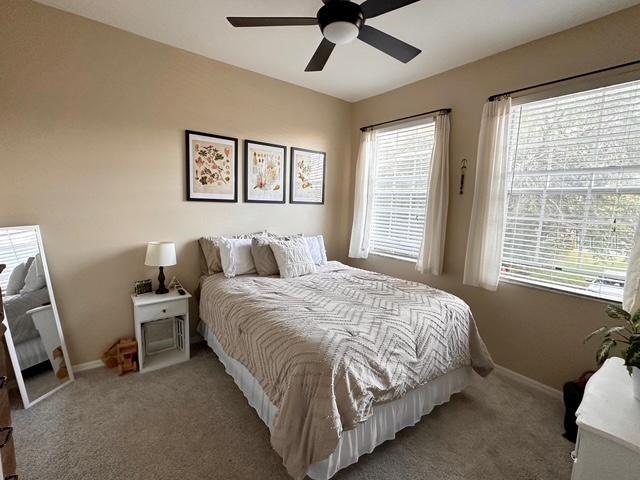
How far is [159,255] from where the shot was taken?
249 centimetres

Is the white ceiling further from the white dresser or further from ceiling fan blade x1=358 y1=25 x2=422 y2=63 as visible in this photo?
the white dresser

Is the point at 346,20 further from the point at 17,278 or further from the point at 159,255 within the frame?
the point at 17,278

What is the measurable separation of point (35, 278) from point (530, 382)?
3961mm

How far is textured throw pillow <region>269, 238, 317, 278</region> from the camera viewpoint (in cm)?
277

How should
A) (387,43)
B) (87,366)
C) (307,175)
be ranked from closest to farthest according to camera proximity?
(387,43), (87,366), (307,175)

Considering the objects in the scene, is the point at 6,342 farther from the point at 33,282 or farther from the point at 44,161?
the point at 44,161

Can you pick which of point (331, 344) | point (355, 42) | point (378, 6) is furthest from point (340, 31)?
point (331, 344)

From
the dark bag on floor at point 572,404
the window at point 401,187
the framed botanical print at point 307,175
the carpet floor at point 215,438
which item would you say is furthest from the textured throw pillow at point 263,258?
the dark bag on floor at point 572,404

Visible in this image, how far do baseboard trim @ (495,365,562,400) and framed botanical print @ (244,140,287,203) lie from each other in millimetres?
2800

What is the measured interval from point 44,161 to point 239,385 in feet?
7.22

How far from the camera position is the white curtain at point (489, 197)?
2516 millimetres

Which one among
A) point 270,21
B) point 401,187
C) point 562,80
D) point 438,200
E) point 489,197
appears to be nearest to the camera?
point 270,21

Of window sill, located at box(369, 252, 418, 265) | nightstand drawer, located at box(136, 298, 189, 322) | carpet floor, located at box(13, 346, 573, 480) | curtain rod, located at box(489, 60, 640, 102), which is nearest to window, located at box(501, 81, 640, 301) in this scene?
curtain rod, located at box(489, 60, 640, 102)

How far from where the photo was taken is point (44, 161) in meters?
2.19
